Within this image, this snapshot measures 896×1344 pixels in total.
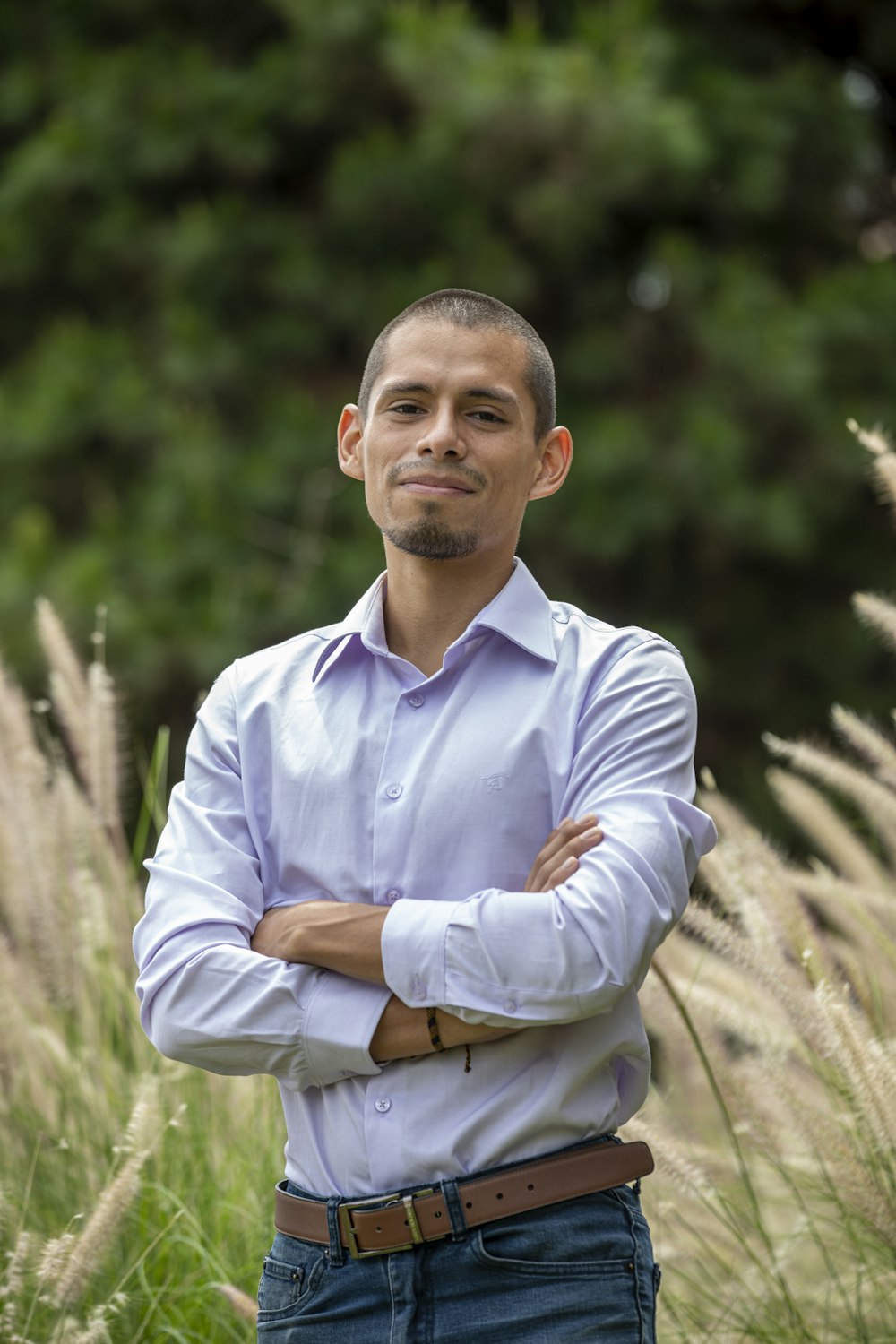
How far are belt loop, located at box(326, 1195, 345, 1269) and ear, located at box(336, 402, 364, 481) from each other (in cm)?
103

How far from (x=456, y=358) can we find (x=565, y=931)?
80 cm

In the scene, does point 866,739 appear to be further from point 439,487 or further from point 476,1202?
point 476,1202

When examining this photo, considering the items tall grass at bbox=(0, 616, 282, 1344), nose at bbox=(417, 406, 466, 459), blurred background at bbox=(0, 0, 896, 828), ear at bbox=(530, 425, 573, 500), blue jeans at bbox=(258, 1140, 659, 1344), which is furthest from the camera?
blurred background at bbox=(0, 0, 896, 828)

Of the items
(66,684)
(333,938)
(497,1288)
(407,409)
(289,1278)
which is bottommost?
(66,684)

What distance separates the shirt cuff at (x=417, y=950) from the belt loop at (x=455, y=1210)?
0.21m

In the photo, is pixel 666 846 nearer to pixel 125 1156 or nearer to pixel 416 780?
pixel 416 780

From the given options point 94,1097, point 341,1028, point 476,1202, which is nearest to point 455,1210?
point 476,1202

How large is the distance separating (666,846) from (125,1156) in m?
1.55

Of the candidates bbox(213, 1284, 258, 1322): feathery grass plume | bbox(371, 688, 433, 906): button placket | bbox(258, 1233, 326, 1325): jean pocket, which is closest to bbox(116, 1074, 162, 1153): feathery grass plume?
bbox(213, 1284, 258, 1322): feathery grass plume

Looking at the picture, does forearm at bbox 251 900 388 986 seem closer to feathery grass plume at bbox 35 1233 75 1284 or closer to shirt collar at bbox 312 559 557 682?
shirt collar at bbox 312 559 557 682

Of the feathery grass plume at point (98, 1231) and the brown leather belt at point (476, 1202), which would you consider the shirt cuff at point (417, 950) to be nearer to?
the brown leather belt at point (476, 1202)

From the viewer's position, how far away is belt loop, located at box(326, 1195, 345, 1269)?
1966 millimetres

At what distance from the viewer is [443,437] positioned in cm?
215

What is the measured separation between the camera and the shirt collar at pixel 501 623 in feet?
7.23
